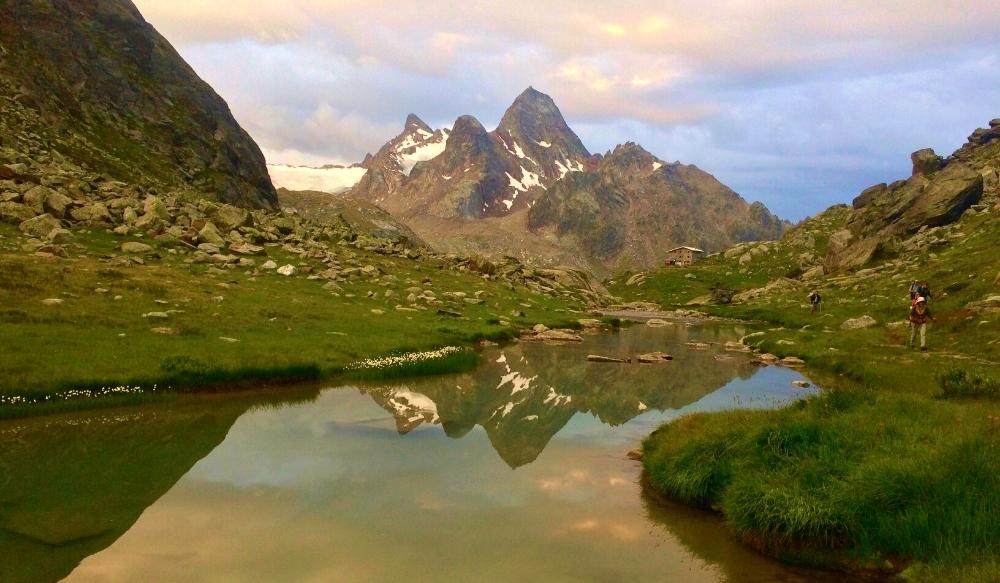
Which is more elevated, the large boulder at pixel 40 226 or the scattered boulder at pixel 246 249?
the large boulder at pixel 40 226

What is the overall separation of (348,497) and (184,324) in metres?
21.8

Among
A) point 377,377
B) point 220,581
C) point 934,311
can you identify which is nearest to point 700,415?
point 220,581

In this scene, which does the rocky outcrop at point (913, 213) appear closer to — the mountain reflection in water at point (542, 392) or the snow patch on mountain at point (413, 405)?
the mountain reflection in water at point (542, 392)

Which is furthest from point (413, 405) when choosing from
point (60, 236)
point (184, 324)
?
point (60, 236)

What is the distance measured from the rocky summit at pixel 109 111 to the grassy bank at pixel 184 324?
72.0ft

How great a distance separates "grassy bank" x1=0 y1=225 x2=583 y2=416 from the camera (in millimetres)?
25203

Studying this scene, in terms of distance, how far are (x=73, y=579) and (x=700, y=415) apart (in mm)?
17649

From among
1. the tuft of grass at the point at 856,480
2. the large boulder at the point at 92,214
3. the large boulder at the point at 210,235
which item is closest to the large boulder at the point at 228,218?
the large boulder at the point at 210,235

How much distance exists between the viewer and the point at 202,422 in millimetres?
22531

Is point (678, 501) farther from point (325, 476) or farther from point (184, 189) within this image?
point (184, 189)

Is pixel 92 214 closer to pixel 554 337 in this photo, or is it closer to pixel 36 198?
pixel 36 198

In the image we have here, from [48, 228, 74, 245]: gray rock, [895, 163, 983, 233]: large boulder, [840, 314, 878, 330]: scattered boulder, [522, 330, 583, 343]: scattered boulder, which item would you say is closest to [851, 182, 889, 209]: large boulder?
[895, 163, 983, 233]: large boulder

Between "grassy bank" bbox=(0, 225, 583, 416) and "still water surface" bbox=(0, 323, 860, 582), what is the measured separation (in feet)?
8.13

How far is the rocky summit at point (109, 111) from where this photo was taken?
7000cm
